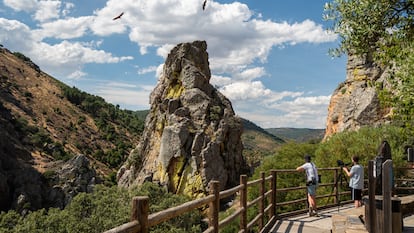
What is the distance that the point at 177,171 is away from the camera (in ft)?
151

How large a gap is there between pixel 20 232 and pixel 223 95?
35104 millimetres

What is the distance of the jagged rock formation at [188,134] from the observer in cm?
4572

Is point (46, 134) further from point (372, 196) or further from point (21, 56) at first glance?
point (372, 196)

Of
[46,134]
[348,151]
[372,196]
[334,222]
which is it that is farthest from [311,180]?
[46,134]

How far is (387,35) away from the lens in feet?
37.3

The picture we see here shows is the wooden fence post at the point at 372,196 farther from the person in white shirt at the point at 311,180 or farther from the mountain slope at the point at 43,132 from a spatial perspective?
the mountain slope at the point at 43,132

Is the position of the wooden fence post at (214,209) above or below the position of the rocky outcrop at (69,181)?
above

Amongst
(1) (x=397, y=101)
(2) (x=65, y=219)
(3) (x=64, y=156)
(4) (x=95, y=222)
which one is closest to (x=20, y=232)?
(2) (x=65, y=219)

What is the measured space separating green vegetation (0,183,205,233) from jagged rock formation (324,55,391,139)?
62.7 ft

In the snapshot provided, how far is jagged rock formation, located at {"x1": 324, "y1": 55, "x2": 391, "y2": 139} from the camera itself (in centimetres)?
3766

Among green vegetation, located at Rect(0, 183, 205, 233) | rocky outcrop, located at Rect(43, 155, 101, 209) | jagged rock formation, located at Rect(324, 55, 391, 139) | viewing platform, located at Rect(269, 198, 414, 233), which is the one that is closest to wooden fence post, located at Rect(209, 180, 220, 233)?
viewing platform, located at Rect(269, 198, 414, 233)

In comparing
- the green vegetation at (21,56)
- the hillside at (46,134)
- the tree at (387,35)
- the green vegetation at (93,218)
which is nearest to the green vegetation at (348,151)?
the green vegetation at (93,218)

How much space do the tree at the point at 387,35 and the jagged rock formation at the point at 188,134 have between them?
33968 millimetres

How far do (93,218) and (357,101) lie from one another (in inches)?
1101
